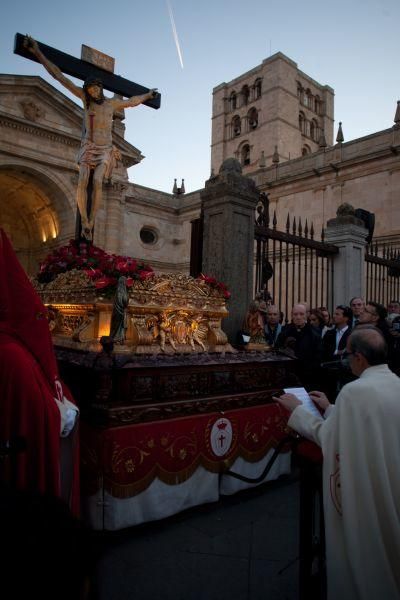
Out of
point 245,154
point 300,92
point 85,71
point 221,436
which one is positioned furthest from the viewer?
point 300,92

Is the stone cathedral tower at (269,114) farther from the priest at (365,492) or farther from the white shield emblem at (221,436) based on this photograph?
the priest at (365,492)

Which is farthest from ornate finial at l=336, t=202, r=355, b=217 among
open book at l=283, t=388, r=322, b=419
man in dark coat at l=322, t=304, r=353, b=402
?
open book at l=283, t=388, r=322, b=419

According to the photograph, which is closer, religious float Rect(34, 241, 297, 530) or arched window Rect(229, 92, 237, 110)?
religious float Rect(34, 241, 297, 530)

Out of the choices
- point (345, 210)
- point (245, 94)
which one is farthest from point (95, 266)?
point (245, 94)

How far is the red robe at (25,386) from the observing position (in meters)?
2.27

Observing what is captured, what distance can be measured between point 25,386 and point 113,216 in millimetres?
18750

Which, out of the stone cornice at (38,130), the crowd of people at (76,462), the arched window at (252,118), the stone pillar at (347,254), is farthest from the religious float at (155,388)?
the arched window at (252,118)

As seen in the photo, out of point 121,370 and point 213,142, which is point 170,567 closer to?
point 121,370

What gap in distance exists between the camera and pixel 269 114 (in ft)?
114

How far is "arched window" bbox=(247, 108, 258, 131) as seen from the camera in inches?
1463

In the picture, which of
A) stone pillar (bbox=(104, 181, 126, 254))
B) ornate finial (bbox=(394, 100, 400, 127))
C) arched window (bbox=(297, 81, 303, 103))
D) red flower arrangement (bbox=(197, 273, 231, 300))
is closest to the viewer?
red flower arrangement (bbox=(197, 273, 231, 300))

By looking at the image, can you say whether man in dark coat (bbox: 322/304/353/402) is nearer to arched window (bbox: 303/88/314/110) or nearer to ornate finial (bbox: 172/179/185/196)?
ornate finial (bbox: 172/179/185/196)

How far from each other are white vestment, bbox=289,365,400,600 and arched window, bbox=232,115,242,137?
40095mm

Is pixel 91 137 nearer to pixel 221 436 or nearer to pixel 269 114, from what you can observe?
pixel 221 436
